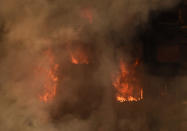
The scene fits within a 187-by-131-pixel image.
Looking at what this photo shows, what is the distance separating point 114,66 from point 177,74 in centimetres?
120

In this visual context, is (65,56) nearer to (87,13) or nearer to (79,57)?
(79,57)

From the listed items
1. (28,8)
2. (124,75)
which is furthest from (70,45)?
(124,75)

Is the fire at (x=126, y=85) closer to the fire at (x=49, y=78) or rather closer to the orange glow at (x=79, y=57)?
the orange glow at (x=79, y=57)

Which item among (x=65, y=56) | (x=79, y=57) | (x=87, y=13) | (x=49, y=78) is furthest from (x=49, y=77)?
(x=87, y=13)

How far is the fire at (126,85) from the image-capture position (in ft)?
11.2

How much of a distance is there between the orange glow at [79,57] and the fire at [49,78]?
0.31 meters

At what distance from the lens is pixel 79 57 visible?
3316mm

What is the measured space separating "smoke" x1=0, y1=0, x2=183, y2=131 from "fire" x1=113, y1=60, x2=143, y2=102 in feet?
0.43

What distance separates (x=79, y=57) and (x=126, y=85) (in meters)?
0.99

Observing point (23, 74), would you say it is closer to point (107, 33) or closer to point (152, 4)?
point (107, 33)

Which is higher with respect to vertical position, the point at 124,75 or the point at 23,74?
the point at 23,74

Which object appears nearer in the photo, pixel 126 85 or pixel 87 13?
pixel 87 13

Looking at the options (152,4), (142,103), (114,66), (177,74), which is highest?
(152,4)

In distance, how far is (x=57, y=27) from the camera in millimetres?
3074
